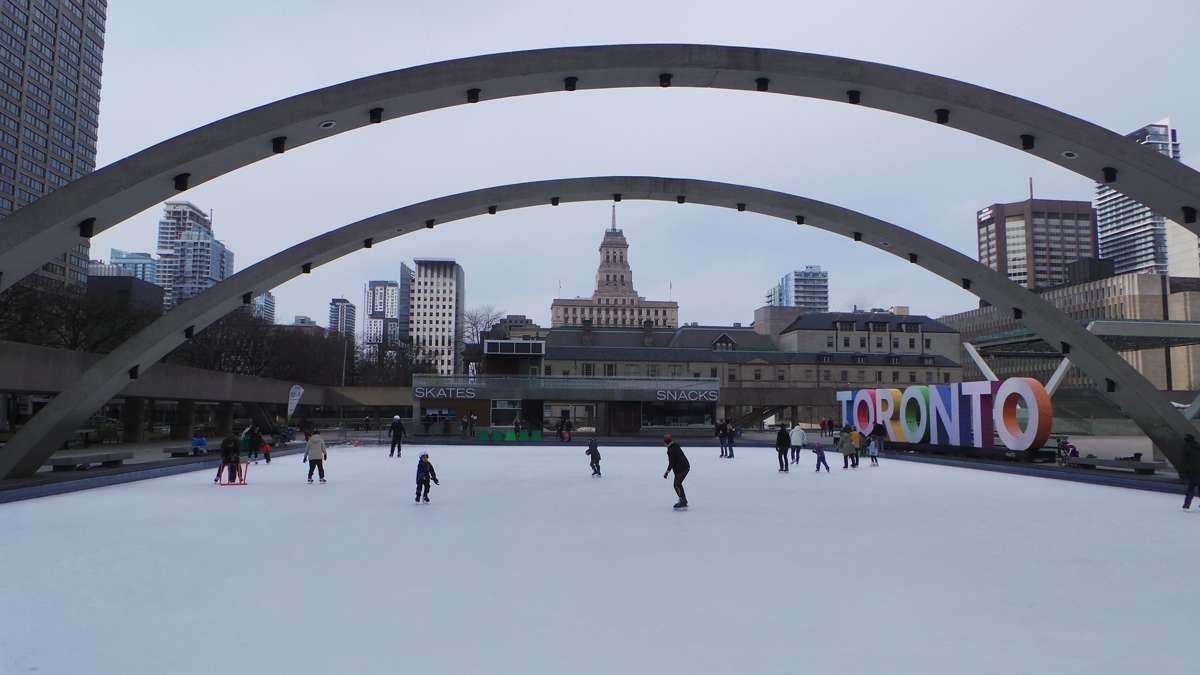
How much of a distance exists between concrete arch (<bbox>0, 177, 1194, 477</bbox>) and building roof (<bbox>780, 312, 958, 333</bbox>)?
62.0 meters

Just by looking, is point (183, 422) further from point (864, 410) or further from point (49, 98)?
point (49, 98)

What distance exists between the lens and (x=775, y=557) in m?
9.34

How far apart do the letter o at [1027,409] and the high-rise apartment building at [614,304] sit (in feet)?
399

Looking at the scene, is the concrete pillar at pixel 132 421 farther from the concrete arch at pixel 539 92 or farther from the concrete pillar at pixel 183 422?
the concrete arch at pixel 539 92

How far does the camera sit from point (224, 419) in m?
48.9

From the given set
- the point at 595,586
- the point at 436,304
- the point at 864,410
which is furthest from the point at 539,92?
the point at 436,304

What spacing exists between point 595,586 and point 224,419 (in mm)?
47940

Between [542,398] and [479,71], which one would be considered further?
[542,398]

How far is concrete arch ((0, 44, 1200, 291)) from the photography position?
1197cm

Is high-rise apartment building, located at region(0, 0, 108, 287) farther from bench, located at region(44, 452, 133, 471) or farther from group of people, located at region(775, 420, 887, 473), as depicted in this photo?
group of people, located at region(775, 420, 887, 473)

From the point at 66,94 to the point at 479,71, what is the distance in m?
135

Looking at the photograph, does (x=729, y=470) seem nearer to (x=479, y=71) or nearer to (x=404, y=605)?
(x=479, y=71)

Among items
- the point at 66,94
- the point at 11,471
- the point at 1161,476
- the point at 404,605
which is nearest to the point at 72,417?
the point at 11,471

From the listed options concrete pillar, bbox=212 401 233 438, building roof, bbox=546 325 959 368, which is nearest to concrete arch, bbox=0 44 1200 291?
concrete pillar, bbox=212 401 233 438
